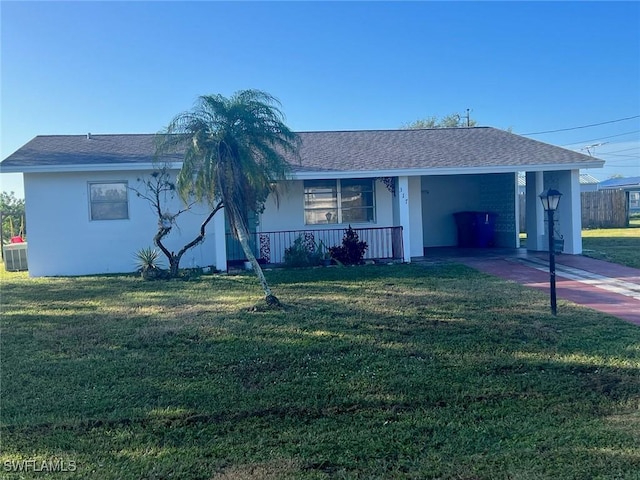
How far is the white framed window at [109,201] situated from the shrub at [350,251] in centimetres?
525

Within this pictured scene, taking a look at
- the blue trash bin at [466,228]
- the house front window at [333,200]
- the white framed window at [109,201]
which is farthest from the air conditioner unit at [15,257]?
the blue trash bin at [466,228]

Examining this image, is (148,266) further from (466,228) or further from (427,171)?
(466,228)

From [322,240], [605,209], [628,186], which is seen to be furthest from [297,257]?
[628,186]

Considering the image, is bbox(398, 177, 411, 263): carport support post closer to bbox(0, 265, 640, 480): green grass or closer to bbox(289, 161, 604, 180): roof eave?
bbox(289, 161, 604, 180): roof eave

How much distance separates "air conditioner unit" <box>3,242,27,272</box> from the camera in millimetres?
15773

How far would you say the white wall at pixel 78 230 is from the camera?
13.6 meters

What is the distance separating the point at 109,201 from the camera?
14047 millimetres

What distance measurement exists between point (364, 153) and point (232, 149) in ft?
25.0

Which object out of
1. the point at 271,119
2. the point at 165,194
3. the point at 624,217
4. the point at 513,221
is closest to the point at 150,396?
the point at 271,119

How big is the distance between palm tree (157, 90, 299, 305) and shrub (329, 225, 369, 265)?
17.0ft

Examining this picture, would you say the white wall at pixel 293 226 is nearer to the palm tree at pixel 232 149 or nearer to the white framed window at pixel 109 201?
the white framed window at pixel 109 201

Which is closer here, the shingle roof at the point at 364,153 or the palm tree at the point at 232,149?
the palm tree at the point at 232,149

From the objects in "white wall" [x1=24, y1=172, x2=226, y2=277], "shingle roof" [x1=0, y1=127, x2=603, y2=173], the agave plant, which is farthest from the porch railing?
the agave plant

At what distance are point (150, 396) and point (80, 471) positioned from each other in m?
1.34
